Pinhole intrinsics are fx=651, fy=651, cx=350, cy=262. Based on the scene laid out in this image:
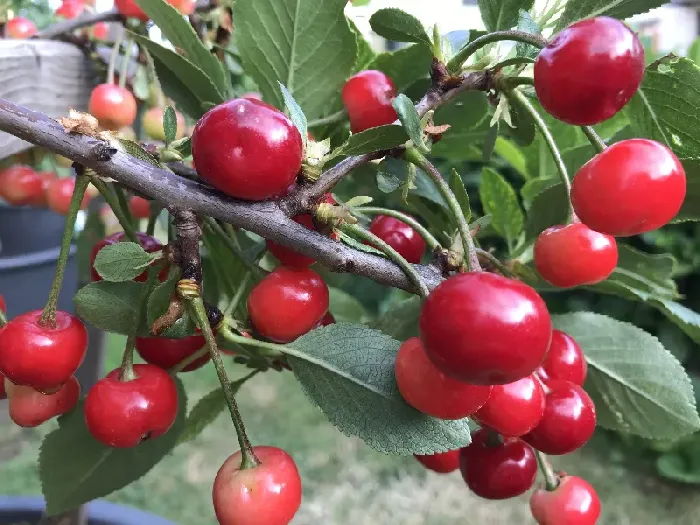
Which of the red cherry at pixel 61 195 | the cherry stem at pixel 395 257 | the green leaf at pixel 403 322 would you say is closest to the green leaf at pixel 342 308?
the green leaf at pixel 403 322

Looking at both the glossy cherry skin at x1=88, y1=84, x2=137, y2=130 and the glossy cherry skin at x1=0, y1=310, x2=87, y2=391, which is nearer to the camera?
the glossy cherry skin at x1=0, y1=310, x2=87, y2=391

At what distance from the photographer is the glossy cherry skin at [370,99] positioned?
430 millimetres

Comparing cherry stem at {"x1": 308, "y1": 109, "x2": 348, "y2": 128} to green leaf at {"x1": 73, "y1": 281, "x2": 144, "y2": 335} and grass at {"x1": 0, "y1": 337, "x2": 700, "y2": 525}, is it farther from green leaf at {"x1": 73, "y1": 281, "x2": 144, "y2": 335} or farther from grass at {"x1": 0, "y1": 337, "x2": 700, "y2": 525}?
grass at {"x1": 0, "y1": 337, "x2": 700, "y2": 525}

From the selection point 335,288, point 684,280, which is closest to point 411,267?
point 335,288

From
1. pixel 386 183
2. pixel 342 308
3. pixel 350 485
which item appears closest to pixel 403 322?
pixel 342 308

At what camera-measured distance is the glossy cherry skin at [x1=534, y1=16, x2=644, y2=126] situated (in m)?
0.26

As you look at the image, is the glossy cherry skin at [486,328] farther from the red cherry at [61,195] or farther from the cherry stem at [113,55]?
the red cherry at [61,195]

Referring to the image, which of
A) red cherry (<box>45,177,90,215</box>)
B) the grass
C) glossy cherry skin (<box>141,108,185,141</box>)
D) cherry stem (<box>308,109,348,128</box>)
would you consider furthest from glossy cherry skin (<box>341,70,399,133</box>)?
the grass

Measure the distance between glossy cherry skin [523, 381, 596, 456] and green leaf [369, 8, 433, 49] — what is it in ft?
0.71

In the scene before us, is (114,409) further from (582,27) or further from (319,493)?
(319,493)

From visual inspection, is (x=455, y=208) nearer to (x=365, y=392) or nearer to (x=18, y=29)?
(x=365, y=392)

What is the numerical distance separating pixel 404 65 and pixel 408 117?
0.67 ft

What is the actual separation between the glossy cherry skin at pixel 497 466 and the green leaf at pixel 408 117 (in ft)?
0.69

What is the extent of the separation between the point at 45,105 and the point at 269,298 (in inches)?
13.5
